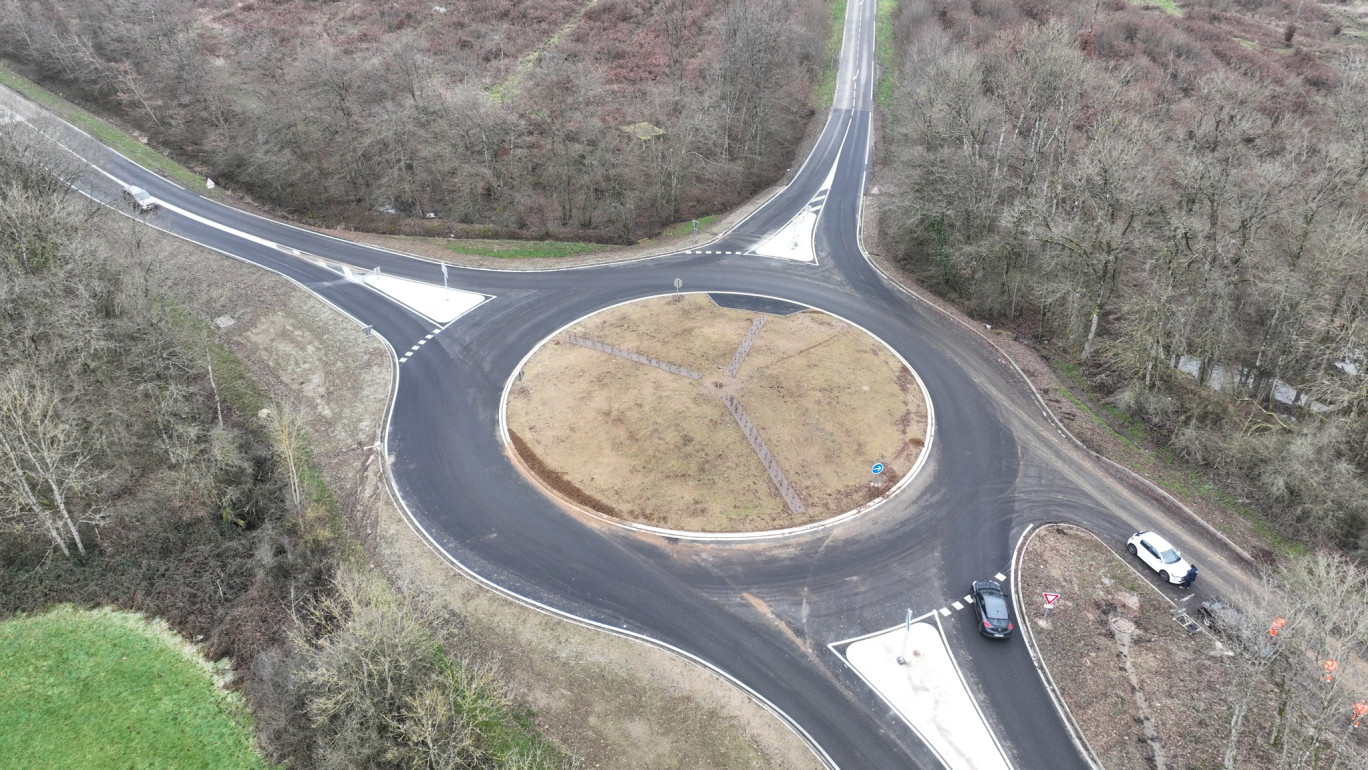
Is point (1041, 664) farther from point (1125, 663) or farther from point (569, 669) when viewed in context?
point (569, 669)

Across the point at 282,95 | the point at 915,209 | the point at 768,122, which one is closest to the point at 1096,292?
the point at 915,209

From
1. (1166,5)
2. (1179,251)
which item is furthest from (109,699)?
(1166,5)

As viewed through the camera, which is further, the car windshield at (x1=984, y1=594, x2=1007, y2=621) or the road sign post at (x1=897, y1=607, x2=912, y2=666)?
the car windshield at (x1=984, y1=594, x2=1007, y2=621)

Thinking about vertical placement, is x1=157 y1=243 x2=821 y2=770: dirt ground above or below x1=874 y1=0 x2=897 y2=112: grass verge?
below

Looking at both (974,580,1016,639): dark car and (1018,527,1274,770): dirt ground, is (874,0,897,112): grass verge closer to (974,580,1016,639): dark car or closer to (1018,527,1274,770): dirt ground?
(1018,527,1274,770): dirt ground

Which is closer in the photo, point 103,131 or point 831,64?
point 103,131

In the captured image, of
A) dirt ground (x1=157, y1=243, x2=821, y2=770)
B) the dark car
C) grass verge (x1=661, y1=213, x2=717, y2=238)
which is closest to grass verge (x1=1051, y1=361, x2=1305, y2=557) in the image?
the dark car

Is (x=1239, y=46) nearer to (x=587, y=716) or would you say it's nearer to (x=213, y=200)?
(x=587, y=716)
